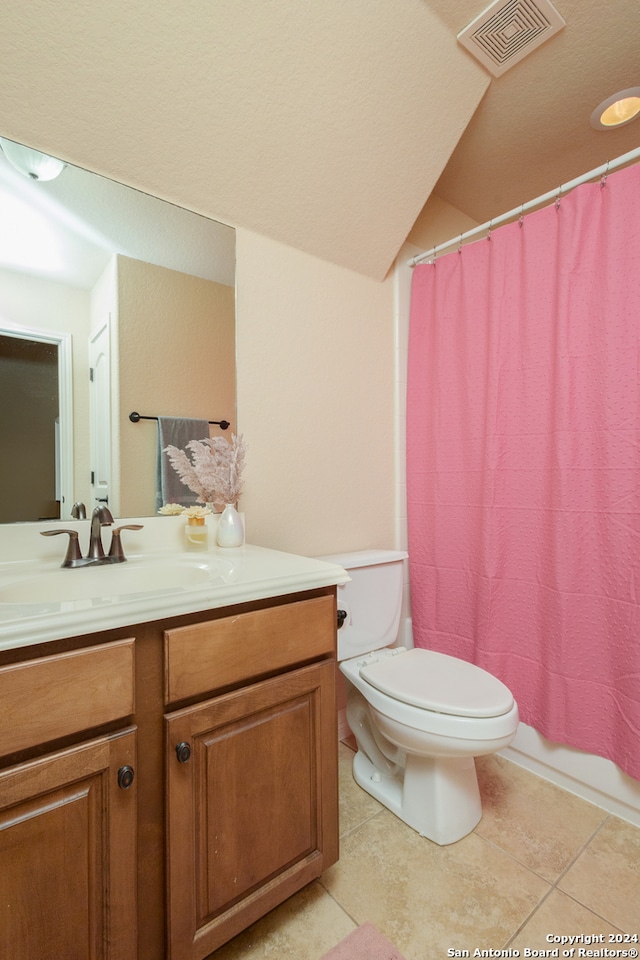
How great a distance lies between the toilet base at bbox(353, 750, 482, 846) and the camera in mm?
1205

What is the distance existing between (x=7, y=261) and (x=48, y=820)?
3.86 ft

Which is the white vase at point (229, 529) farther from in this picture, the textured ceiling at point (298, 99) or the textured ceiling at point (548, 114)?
the textured ceiling at point (548, 114)

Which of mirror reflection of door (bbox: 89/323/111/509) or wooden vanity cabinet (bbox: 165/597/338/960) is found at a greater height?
mirror reflection of door (bbox: 89/323/111/509)

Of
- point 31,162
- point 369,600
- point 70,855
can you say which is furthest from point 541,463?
point 31,162

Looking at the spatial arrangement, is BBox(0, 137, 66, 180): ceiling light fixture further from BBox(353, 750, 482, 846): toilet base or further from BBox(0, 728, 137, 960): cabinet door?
BBox(353, 750, 482, 846): toilet base

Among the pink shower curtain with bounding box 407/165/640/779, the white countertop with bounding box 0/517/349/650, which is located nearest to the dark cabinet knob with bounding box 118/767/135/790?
the white countertop with bounding box 0/517/349/650

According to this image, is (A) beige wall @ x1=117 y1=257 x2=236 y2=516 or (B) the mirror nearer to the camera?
(B) the mirror

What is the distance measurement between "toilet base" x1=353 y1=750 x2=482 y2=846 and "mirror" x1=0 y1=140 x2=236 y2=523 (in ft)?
3.60

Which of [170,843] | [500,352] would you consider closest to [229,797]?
[170,843]

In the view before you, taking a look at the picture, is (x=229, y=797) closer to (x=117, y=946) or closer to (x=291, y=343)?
(x=117, y=946)

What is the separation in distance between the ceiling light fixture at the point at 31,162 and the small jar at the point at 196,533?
94 cm

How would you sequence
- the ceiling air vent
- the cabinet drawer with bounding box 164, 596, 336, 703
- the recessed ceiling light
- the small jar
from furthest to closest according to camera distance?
the recessed ceiling light < the small jar < the ceiling air vent < the cabinet drawer with bounding box 164, 596, 336, 703

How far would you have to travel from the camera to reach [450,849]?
1.19 meters

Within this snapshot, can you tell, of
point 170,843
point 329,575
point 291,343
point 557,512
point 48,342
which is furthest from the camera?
point 291,343
